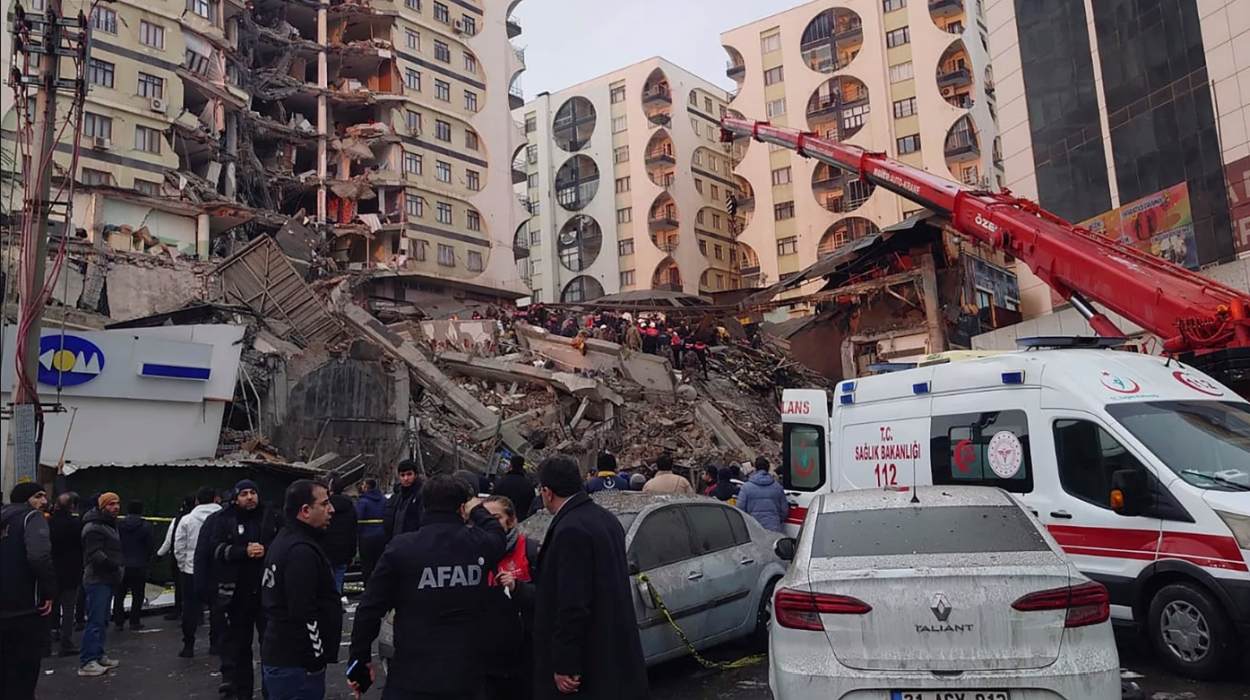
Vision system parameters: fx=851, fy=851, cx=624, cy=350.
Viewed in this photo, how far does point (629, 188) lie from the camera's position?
65.4m

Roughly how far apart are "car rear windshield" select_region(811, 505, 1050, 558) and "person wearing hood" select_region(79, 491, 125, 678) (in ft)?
22.9

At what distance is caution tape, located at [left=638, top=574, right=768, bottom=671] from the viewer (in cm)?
656

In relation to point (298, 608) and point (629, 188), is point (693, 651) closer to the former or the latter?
point (298, 608)

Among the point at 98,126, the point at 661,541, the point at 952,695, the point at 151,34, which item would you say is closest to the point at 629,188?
the point at 151,34

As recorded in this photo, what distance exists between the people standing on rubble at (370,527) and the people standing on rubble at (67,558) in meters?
2.73

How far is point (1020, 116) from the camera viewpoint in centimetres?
2598

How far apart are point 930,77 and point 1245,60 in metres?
33.9

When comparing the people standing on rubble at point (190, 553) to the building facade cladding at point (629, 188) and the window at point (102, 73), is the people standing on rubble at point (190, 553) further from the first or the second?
the building facade cladding at point (629, 188)

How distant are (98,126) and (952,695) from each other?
40.5 metres

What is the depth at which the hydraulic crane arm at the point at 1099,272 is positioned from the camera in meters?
9.95

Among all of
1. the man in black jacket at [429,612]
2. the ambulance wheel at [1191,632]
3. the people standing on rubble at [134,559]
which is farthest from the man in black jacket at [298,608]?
the people standing on rubble at [134,559]

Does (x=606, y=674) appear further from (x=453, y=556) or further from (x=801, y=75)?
(x=801, y=75)

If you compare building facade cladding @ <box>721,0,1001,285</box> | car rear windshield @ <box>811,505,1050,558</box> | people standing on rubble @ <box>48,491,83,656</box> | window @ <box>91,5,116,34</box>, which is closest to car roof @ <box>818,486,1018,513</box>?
car rear windshield @ <box>811,505,1050,558</box>

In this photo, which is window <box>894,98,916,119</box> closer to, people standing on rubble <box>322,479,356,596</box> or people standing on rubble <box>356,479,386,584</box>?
people standing on rubble <box>356,479,386,584</box>
